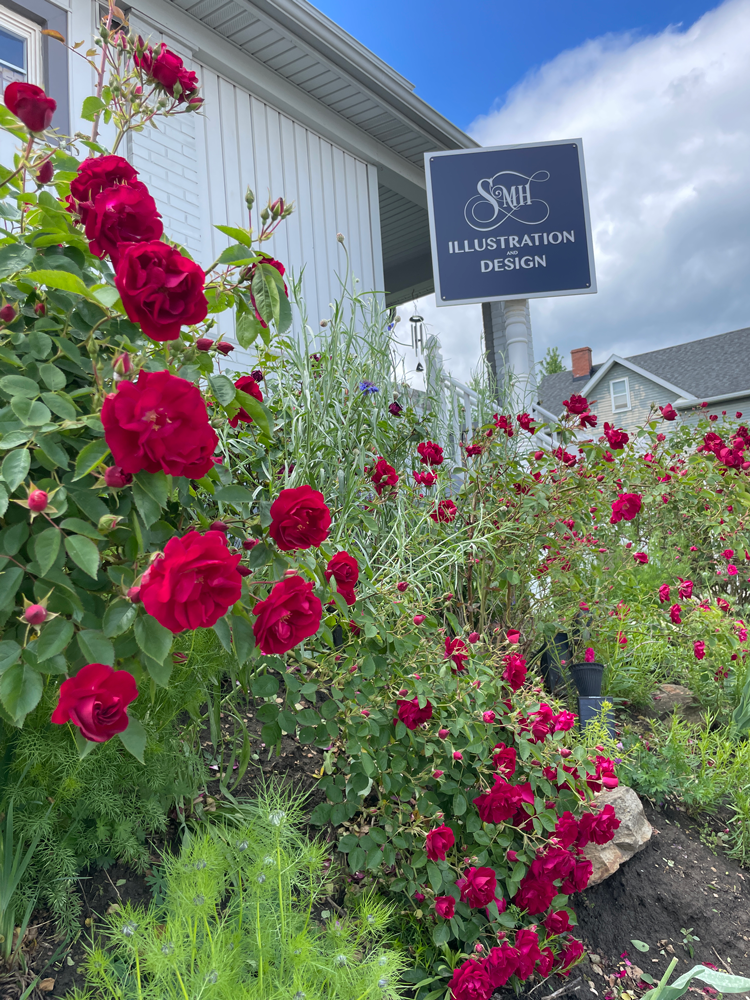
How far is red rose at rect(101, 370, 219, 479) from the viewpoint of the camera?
78 centimetres

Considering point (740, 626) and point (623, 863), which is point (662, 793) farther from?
point (740, 626)

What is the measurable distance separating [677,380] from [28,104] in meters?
22.9

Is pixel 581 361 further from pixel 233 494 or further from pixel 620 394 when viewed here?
pixel 233 494

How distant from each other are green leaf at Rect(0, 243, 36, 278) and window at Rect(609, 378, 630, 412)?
2271 centimetres

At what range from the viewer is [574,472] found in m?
2.81

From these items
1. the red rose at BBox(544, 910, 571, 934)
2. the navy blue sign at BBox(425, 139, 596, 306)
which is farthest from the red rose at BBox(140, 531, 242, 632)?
the navy blue sign at BBox(425, 139, 596, 306)

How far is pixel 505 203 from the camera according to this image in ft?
16.1

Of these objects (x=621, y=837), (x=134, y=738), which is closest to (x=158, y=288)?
(x=134, y=738)

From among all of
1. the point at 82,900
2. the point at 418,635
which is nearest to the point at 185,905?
the point at 82,900

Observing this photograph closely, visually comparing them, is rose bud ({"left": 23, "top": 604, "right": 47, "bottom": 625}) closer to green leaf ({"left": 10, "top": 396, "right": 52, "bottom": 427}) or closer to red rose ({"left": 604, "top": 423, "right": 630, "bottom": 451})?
green leaf ({"left": 10, "top": 396, "right": 52, "bottom": 427})

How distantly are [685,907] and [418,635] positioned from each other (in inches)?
47.3

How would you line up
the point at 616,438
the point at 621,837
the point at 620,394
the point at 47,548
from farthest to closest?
the point at 620,394, the point at 616,438, the point at 621,837, the point at 47,548

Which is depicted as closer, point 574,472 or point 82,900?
point 82,900

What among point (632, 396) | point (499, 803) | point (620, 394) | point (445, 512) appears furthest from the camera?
point (620, 394)
